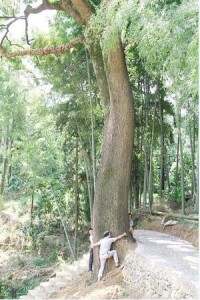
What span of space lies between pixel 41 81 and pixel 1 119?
3583mm

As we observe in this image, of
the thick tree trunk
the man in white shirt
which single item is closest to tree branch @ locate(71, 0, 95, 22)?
the thick tree trunk

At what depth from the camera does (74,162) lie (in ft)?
45.5

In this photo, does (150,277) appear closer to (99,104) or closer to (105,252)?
(105,252)

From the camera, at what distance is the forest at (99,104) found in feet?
14.9

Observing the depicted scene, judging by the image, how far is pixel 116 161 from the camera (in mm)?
7750

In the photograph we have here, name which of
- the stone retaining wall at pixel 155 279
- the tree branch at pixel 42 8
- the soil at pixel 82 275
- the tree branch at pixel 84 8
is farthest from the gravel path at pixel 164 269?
the tree branch at pixel 42 8

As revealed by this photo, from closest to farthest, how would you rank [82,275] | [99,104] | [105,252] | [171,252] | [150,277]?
[150,277] → [171,252] → [105,252] → [82,275] → [99,104]

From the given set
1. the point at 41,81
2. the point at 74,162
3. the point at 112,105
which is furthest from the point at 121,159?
the point at 74,162

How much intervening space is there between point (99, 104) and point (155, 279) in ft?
21.6

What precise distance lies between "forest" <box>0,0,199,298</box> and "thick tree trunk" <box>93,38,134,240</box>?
0.07 ft

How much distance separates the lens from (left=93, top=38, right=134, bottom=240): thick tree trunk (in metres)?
7.56

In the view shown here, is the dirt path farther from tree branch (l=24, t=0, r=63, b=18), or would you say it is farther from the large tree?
tree branch (l=24, t=0, r=63, b=18)

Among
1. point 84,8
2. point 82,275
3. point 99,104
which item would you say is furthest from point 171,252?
point 99,104

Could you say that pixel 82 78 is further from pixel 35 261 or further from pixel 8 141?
pixel 8 141
